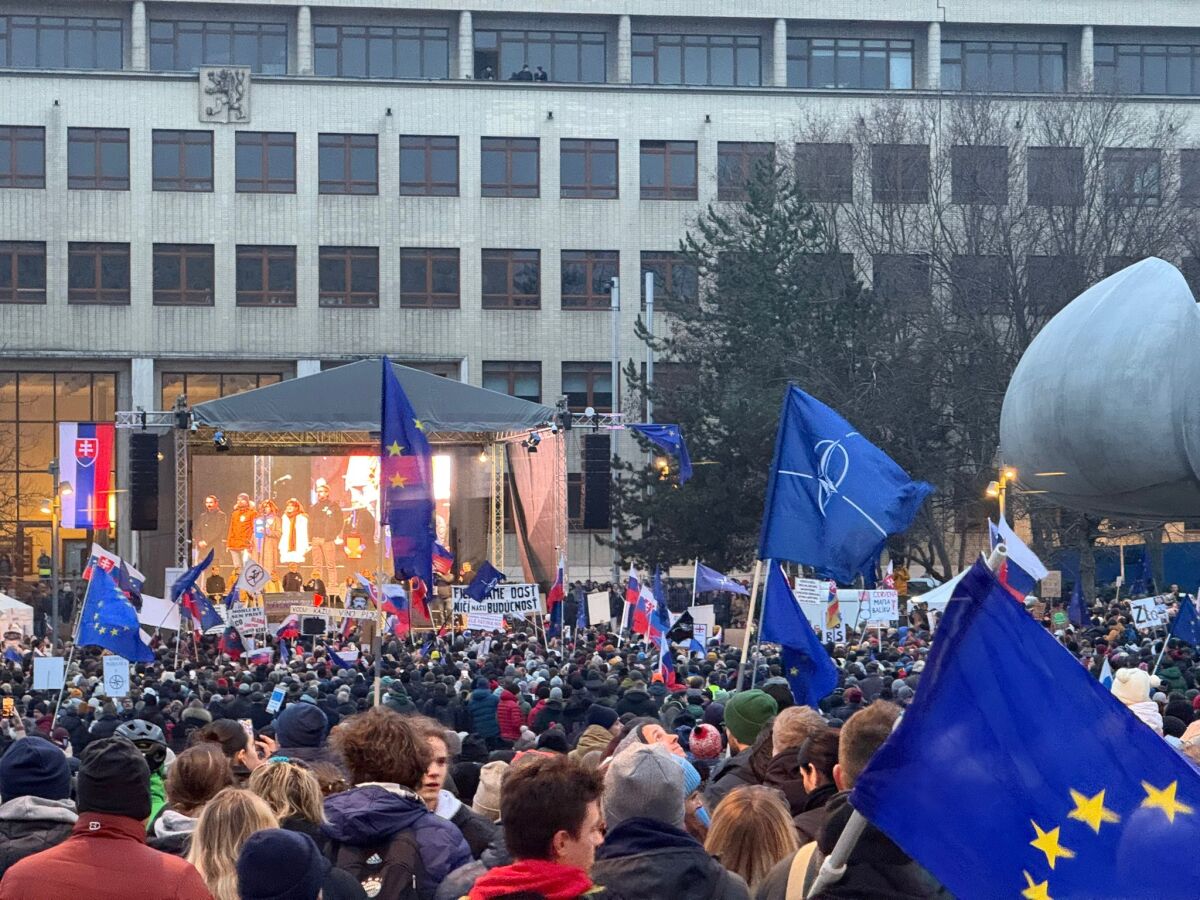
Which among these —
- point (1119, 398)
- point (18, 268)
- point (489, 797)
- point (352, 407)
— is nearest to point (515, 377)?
point (18, 268)

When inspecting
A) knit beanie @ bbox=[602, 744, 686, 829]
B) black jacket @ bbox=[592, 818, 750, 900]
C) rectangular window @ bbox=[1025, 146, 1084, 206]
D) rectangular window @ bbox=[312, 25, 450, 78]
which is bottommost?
black jacket @ bbox=[592, 818, 750, 900]

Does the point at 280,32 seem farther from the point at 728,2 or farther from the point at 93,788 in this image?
the point at 93,788

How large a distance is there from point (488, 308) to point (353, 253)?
3924 mm

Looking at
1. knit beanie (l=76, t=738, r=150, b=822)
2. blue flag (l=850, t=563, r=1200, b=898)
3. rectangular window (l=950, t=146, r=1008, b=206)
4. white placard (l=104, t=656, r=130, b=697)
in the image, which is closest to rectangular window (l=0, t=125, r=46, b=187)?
rectangular window (l=950, t=146, r=1008, b=206)

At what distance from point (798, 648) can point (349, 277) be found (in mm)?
39296

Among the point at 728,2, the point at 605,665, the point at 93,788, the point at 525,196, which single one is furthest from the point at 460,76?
the point at 93,788

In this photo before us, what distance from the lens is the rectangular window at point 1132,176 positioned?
38.9 m

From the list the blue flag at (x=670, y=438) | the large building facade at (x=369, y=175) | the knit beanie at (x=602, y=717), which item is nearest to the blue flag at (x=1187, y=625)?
the knit beanie at (x=602, y=717)

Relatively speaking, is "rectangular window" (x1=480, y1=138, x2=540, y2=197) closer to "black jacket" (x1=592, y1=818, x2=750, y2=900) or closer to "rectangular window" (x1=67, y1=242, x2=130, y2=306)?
"rectangular window" (x1=67, y1=242, x2=130, y2=306)

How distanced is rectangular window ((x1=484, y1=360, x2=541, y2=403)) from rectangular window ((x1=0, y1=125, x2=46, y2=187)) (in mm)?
12742

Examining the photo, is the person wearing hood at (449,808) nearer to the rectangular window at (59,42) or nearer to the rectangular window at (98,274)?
the rectangular window at (98,274)

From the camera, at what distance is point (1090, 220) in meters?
38.9

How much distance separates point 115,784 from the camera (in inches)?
182

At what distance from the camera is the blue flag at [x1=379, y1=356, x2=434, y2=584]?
12633 mm
